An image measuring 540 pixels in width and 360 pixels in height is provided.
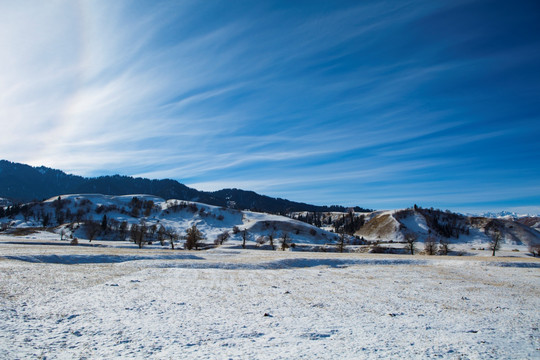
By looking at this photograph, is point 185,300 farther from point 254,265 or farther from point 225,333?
point 254,265

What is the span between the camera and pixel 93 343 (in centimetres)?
1115

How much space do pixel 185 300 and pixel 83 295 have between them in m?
6.37

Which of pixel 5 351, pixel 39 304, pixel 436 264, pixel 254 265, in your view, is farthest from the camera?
pixel 436 264

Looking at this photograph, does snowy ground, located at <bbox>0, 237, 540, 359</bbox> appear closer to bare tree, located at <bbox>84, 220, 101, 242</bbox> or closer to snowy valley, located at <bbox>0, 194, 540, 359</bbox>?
snowy valley, located at <bbox>0, 194, 540, 359</bbox>

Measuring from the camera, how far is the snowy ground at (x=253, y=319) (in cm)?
1084

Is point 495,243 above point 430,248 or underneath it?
above

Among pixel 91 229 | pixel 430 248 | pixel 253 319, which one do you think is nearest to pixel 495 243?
pixel 430 248

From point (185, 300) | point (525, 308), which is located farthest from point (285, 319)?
point (525, 308)

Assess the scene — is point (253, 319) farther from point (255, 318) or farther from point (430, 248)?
point (430, 248)

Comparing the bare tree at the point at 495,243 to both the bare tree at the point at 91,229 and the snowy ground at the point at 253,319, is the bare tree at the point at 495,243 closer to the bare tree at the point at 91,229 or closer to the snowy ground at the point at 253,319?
the snowy ground at the point at 253,319

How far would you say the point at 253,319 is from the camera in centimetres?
1462

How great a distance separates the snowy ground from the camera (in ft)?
35.6

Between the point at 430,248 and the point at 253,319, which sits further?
the point at 430,248

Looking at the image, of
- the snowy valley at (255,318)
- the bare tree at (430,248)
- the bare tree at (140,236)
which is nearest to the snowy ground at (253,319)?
the snowy valley at (255,318)
